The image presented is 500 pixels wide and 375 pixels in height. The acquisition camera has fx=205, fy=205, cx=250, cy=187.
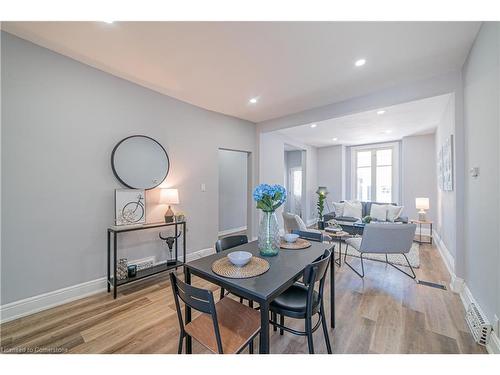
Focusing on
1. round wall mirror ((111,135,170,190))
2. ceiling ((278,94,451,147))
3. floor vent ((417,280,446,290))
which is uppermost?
ceiling ((278,94,451,147))

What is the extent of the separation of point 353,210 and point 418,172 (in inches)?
74.7

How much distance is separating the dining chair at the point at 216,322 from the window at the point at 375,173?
20.6 ft

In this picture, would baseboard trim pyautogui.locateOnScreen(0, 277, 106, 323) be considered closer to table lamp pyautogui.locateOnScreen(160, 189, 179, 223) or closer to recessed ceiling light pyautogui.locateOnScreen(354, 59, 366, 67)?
table lamp pyautogui.locateOnScreen(160, 189, 179, 223)

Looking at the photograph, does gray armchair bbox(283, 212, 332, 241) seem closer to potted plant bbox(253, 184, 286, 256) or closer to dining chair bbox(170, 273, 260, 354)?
potted plant bbox(253, 184, 286, 256)

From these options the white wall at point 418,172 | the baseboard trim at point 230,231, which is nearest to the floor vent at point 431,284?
the white wall at point 418,172

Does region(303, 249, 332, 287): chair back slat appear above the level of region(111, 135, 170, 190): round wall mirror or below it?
below

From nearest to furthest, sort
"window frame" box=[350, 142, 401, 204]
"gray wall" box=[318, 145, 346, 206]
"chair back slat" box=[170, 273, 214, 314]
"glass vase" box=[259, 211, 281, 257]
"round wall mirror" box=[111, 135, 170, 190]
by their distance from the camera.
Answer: "chair back slat" box=[170, 273, 214, 314] → "glass vase" box=[259, 211, 281, 257] → "round wall mirror" box=[111, 135, 170, 190] → "window frame" box=[350, 142, 401, 204] → "gray wall" box=[318, 145, 346, 206]

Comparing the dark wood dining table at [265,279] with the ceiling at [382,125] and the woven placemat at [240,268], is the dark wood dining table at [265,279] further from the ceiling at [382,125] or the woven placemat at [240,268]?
the ceiling at [382,125]

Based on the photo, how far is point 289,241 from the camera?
2.04 metres

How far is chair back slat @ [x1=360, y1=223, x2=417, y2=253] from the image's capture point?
2.86 m

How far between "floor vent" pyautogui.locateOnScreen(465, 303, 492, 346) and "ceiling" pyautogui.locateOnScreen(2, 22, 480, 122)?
2547mm

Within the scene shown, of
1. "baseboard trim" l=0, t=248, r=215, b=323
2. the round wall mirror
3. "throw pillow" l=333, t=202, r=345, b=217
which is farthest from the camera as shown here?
"throw pillow" l=333, t=202, r=345, b=217

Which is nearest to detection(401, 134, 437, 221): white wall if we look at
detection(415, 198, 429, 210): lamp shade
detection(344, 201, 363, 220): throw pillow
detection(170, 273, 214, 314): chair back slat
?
detection(415, 198, 429, 210): lamp shade

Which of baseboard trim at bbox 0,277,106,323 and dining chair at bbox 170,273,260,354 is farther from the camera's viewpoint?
baseboard trim at bbox 0,277,106,323
